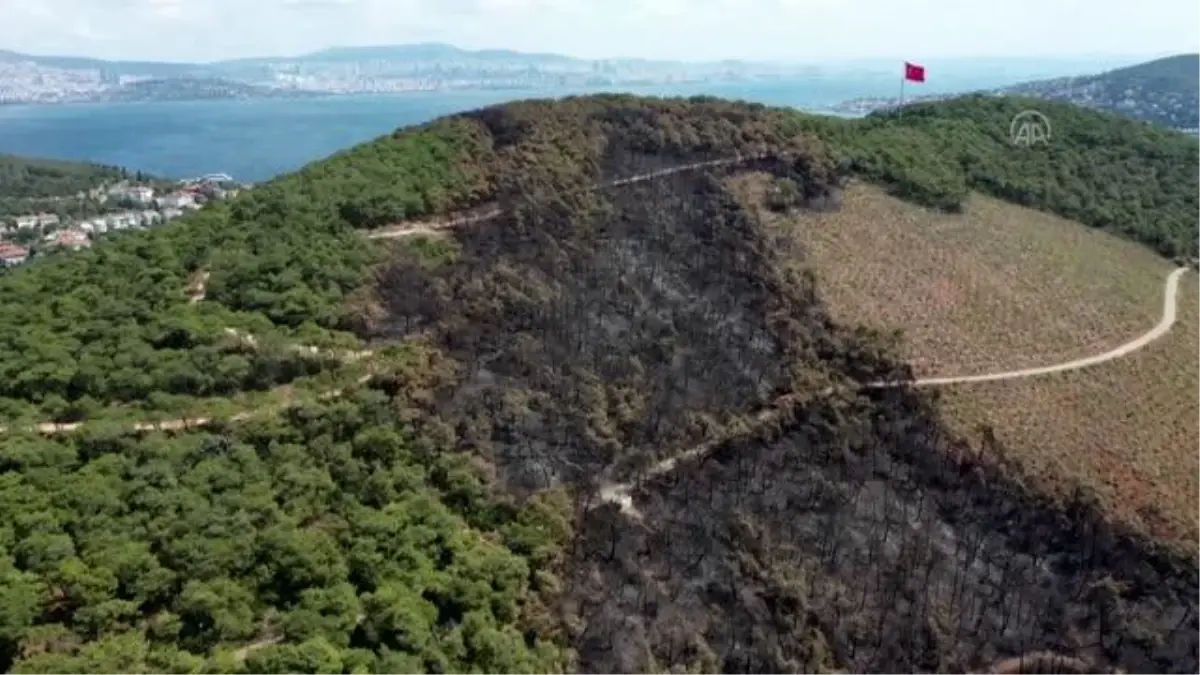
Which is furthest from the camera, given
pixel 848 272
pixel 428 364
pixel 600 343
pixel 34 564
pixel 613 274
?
pixel 848 272

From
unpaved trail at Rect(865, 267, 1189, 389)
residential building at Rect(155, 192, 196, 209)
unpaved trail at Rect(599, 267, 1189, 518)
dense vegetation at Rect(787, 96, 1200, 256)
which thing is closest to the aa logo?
dense vegetation at Rect(787, 96, 1200, 256)

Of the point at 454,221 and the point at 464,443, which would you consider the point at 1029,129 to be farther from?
the point at 464,443

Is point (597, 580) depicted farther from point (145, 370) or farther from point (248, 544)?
point (145, 370)

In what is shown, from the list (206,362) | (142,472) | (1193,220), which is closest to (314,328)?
(206,362)

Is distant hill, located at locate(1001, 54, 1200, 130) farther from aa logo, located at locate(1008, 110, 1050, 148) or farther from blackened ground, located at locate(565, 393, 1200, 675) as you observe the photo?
blackened ground, located at locate(565, 393, 1200, 675)

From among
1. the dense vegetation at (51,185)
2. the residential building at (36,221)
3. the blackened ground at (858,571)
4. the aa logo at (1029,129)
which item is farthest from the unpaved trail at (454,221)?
the dense vegetation at (51,185)

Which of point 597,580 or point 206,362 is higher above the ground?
point 206,362

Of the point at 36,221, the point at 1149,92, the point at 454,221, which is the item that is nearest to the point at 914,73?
the point at 454,221
